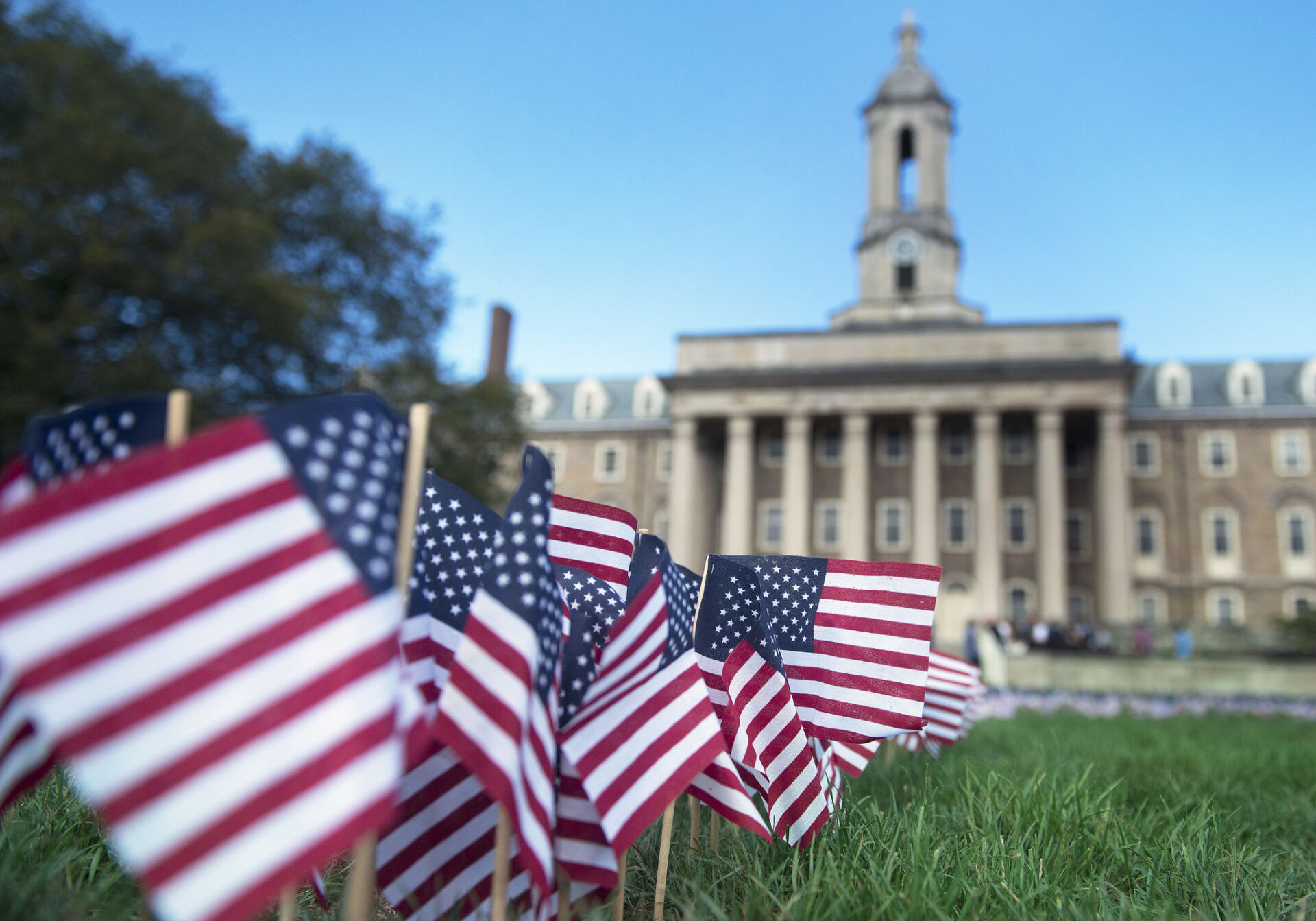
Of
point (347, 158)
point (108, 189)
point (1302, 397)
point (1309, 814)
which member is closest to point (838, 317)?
point (1302, 397)

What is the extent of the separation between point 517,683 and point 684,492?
131ft

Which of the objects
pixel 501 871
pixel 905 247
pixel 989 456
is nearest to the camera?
pixel 501 871

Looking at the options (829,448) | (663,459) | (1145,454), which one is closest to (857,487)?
(829,448)

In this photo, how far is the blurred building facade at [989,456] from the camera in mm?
39344

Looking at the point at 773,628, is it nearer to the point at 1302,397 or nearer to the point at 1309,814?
the point at 1309,814

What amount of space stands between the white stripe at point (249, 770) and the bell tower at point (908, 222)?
46.2m

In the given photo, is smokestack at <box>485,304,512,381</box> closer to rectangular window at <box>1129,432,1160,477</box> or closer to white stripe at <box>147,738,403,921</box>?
rectangular window at <box>1129,432,1160,477</box>

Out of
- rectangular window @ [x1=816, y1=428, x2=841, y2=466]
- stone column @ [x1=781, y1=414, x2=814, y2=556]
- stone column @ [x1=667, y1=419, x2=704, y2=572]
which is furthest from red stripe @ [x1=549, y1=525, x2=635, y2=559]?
rectangular window @ [x1=816, y1=428, x2=841, y2=466]

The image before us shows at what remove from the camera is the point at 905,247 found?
155ft

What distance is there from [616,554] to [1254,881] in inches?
125

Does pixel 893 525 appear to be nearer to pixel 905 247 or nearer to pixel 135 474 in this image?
pixel 905 247

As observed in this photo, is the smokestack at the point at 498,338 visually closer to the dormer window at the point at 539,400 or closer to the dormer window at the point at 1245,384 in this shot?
the dormer window at the point at 539,400

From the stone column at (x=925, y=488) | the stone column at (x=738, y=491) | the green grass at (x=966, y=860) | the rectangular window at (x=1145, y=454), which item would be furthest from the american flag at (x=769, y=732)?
the rectangular window at (x=1145, y=454)

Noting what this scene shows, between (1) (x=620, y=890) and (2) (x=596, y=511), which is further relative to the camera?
(2) (x=596, y=511)
